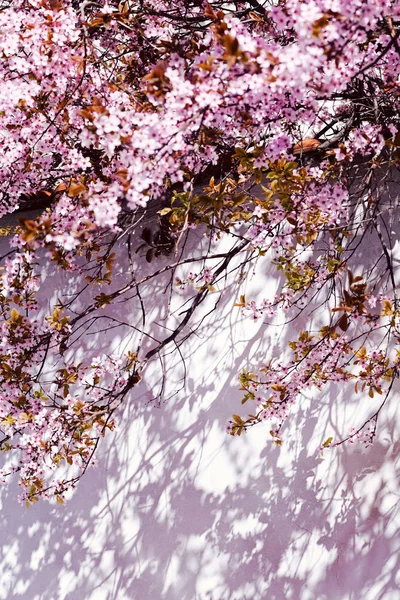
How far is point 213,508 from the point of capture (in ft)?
9.71

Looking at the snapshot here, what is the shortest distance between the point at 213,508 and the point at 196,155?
72.3 inches

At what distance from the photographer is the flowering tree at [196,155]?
147cm

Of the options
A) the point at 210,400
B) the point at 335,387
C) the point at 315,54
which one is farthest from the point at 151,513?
the point at 315,54

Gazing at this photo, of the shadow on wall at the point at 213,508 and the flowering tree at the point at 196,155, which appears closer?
the flowering tree at the point at 196,155

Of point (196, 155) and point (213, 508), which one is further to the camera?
point (213, 508)

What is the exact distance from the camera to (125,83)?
7.98 ft

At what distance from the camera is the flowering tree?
57.8 inches

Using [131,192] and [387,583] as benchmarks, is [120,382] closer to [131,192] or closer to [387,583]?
[131,192]

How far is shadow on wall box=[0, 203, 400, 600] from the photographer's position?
274 centimetres

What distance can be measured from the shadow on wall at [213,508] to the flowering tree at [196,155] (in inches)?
5.6

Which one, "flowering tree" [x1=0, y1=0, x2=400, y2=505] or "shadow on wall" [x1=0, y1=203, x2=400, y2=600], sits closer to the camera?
"flowering tree" [x1=0, y1=0, x2=400, y2=505]

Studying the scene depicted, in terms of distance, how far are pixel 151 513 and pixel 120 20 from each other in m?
2.32

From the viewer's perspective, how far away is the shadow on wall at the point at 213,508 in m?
2.74

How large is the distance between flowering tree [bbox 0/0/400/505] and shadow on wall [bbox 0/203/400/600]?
0.14 meters
